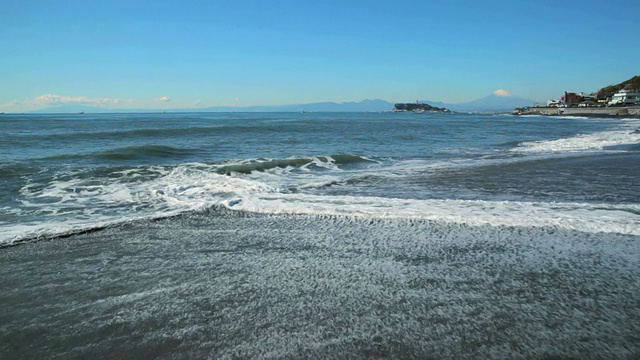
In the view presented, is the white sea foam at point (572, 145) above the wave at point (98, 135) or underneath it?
underneath

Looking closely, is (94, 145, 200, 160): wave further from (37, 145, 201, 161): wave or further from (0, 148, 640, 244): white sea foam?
(0, 148, 640, 244): white sea foam

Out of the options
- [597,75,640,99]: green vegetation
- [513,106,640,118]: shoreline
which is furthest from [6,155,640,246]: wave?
[597,75,640,99]: green vegetation

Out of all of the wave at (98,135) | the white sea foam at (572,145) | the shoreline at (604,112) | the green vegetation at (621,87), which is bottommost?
the white sea foam at (572,145)

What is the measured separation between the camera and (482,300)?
3.46m

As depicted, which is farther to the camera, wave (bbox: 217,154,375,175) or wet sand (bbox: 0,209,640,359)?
wave (bbox: 217,154,375,175)

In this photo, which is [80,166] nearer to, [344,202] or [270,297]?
[344,202]

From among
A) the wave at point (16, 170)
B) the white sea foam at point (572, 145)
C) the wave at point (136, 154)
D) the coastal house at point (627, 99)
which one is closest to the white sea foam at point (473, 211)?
the wave at point (16, 170)

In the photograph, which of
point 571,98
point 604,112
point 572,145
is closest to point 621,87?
point 571,98

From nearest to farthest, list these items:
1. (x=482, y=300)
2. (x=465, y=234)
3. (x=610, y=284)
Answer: (x=482, y=300), (x=610, y=284), (x=465, y=234)

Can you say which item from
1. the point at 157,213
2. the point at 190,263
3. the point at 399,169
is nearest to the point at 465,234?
the point at 190,263

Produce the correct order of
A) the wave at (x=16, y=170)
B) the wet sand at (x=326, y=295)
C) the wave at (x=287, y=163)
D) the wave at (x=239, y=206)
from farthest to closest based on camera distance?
1. the wave at (x=287, y=163)
2. the wave at (x=16, y=170)
3. the wave at (x=239, y=206)
4. the wet sand at (x=326, y=295)

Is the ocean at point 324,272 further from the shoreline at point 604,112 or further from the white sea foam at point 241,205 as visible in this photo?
the shoreline at point 604,112

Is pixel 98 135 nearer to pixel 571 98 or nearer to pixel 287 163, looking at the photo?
pixel 287 163

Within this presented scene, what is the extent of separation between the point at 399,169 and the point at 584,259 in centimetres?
834
